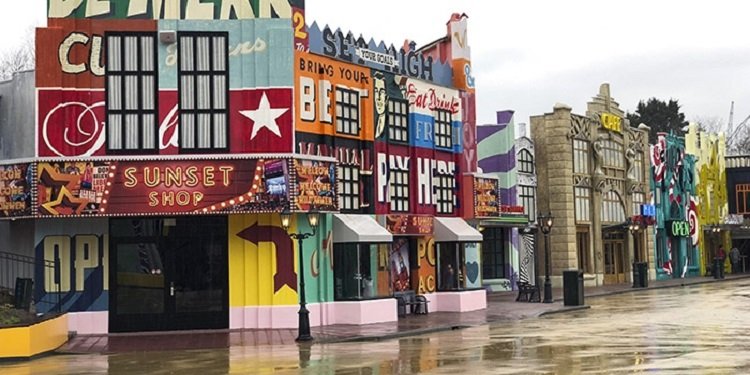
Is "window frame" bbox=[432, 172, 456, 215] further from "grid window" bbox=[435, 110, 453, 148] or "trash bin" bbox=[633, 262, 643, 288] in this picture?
"trash bin" bbox=[633, 262, 643, 288]

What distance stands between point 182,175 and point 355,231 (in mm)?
5327

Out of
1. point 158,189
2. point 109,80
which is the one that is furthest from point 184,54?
point 158,189

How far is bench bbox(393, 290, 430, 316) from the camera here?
3127cm

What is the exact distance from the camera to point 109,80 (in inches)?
1054

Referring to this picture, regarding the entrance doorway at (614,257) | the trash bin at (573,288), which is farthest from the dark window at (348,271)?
the entrance doorway at (614,257)

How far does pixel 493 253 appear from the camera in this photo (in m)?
44.3

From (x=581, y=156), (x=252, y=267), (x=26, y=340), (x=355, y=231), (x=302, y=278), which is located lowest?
(x=26, y=340)

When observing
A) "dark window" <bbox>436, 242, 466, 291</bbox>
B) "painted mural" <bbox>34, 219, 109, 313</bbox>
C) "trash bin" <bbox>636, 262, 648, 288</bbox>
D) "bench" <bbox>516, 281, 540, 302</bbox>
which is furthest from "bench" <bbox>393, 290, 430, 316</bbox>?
"trash bin" <bbox>636, 262, 648, 288</bbox>

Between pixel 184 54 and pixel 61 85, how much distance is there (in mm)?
3206

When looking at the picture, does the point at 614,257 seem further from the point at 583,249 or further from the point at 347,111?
the point at 347,111

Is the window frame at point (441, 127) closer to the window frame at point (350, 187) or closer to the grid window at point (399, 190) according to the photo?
the grid window at point (399, 190)

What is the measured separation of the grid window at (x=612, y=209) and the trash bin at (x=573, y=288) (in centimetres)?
1569

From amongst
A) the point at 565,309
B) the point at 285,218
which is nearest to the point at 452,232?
the point at 565,309

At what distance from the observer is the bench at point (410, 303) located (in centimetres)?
Result: 3127
